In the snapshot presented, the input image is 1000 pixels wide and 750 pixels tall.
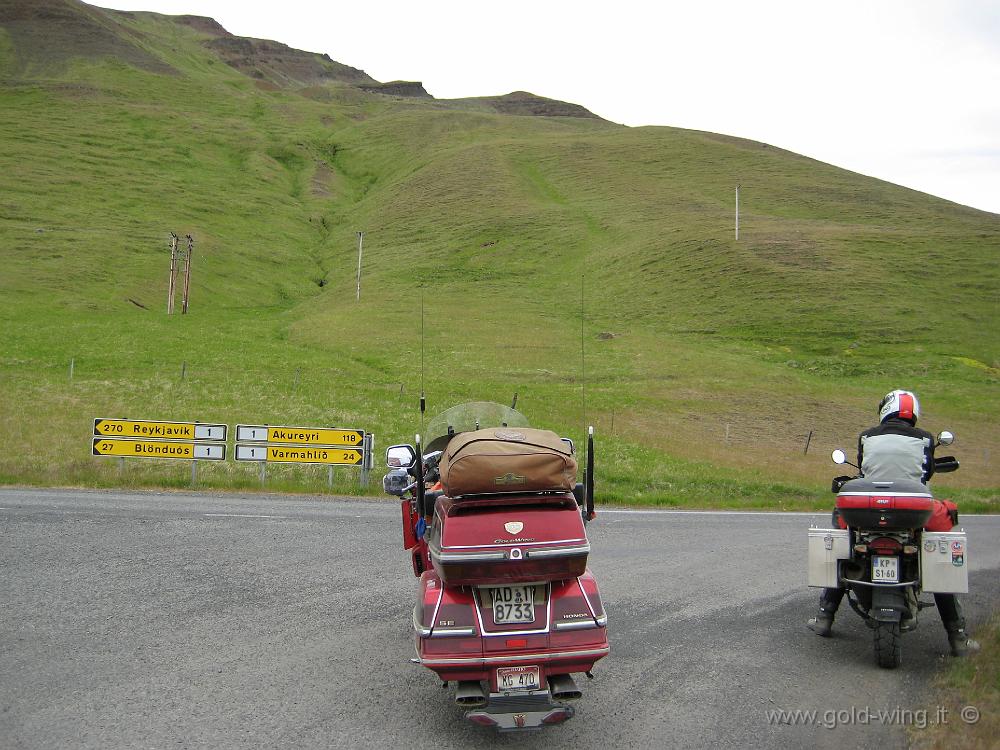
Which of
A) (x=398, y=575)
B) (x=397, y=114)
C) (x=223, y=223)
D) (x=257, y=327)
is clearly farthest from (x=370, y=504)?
(x=397, y=114)

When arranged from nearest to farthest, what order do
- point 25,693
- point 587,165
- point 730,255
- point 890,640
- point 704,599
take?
point 25,693 → point 890,640 → point 704,599 → point 730,255 → point 587,165

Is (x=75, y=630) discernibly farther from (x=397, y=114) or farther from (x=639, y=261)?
(x=397, y=114)

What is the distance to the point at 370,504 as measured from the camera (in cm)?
1717

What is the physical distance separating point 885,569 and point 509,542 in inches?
143

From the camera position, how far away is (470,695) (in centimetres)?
562

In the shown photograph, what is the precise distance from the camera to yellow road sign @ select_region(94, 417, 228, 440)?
64.2 feet

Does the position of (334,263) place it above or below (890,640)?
above

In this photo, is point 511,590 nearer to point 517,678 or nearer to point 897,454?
point 517,678

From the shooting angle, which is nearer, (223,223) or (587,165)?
(223,223)

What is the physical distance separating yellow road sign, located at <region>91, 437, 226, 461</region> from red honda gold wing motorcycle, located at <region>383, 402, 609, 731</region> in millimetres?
14632

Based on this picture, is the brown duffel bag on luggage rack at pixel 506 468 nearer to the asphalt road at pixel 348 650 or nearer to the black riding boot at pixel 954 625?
the asphalt road at pixel 348 650

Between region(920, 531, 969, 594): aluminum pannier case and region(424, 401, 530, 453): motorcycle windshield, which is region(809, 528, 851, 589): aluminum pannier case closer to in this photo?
region(920, 531, 969, 594): aluminum pannier case

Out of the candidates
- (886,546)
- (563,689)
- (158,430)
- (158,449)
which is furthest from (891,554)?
(158,430)

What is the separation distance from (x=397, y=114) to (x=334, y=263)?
96.6m
